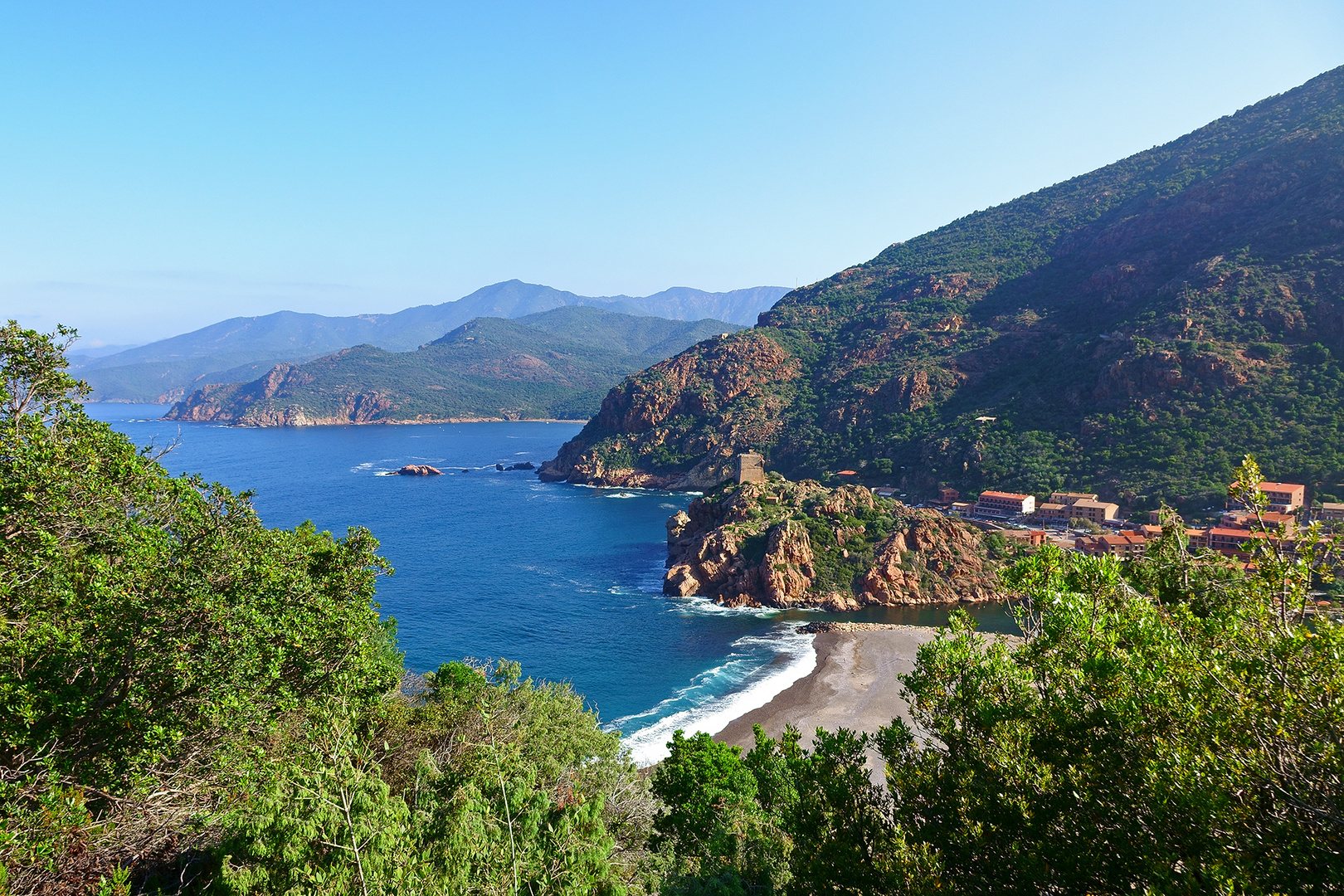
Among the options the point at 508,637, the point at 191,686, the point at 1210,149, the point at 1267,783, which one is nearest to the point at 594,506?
the point at 508,637

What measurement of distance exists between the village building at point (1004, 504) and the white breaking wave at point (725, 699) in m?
32.1

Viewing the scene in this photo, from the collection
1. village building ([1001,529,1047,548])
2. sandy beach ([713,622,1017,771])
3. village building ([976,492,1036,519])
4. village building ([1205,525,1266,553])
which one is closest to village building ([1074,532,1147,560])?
village building ([1001,529,1047,548])

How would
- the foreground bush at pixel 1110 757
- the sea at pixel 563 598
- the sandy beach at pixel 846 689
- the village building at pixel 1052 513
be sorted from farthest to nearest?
the village building at pixel 1052 513
the sea at pixel 563 598
the sandy beach at pixel 846 689
the foreground bush at pixel 1110 757

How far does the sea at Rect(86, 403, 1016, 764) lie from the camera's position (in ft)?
127

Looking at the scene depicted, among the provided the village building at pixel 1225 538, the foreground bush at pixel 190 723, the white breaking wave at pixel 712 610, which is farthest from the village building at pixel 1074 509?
the foreground bush at pixel 190 723

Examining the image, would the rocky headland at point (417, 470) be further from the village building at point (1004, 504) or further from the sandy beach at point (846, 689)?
the sandy beach at point (846, 689)

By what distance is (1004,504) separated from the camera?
68125 mm

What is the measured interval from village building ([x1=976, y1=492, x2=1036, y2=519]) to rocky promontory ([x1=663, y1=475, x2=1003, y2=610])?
41.4ft

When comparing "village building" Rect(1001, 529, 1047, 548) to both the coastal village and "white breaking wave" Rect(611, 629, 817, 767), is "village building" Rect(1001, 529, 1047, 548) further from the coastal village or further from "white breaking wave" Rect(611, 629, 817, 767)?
"white breaking wave" Rect(611, 629, 817, 767)

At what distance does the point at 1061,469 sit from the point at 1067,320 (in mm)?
32357

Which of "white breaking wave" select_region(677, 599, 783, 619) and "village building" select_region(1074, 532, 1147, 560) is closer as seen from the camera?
"village building" select_region(1074, 532, 1147, 560)

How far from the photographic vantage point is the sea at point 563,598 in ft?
127

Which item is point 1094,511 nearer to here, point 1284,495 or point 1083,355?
point 1284,495

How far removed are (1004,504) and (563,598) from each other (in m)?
43.9
